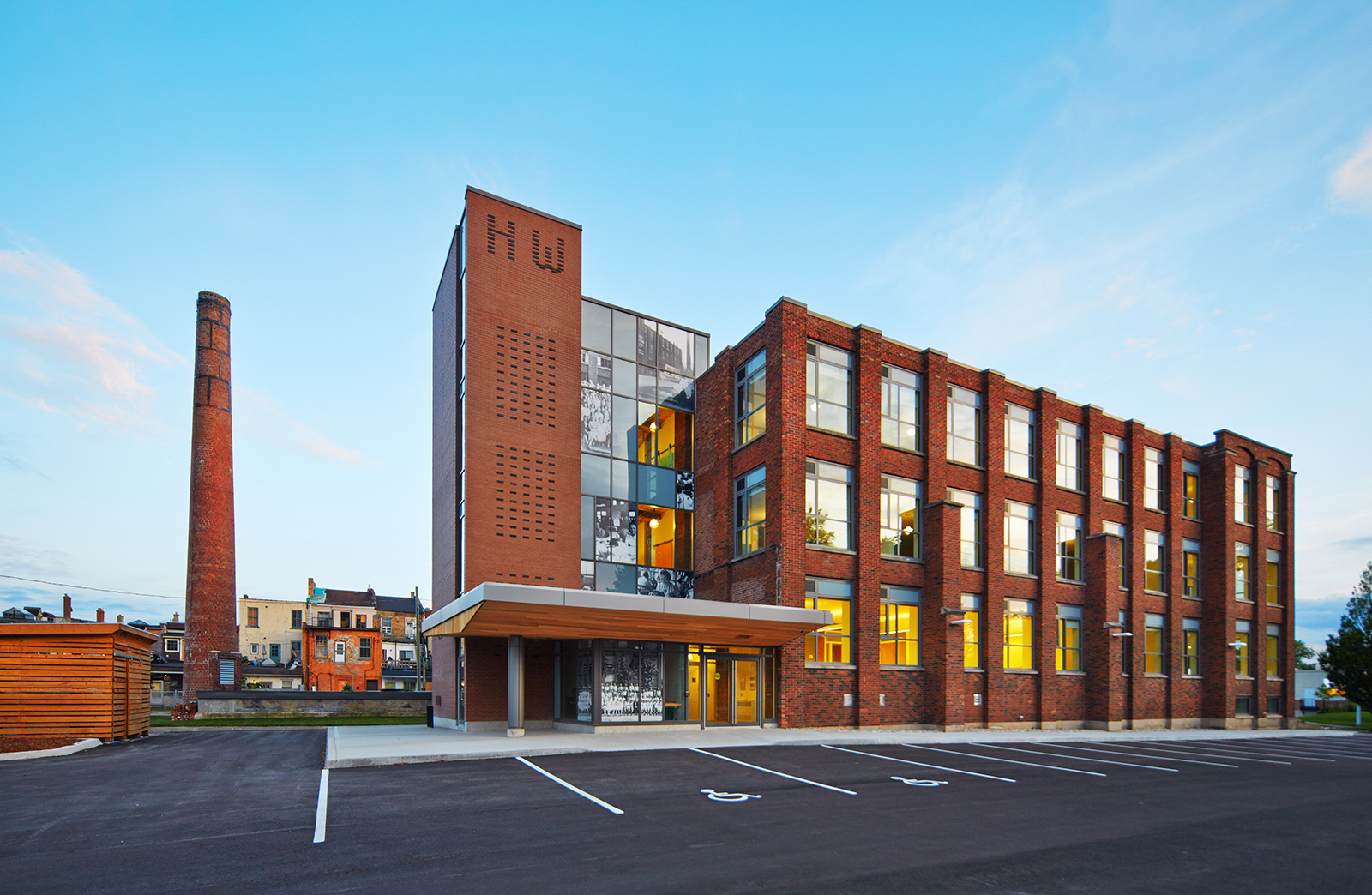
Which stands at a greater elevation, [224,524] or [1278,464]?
[1278,464]

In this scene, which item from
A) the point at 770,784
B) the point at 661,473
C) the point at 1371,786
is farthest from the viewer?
the point at 661,473

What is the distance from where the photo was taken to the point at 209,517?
40062 mm

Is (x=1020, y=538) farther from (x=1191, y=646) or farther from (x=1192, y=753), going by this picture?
(x=1191, y=646)

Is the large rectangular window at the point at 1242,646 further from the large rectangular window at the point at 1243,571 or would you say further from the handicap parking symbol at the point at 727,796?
the handicap parking symbol at the point at 727,796

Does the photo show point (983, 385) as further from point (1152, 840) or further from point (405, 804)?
point (405, 804)

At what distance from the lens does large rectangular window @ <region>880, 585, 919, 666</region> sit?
24203mm

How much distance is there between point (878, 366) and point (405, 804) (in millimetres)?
18977

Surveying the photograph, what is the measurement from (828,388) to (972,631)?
9528 millimetres

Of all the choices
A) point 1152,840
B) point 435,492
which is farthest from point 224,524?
point 1152,840

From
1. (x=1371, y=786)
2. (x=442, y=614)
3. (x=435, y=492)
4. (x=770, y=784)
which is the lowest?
(x=1371, y=786)

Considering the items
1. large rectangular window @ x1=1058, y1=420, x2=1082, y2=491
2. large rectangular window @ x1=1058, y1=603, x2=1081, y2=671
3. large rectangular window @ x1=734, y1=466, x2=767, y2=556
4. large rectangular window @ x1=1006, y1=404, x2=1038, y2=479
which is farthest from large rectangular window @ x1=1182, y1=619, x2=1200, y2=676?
large rectangular window @ x1=734, y1=466, x2=767, y2=556

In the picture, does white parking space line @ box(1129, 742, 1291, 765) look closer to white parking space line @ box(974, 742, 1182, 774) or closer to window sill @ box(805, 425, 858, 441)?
white parking space line @ box(974, 742, 1182, 774)

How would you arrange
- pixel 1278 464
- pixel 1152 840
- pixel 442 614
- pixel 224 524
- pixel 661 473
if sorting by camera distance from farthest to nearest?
pixel 224 524
pixel 1278 464
pixel 661 473
pixel 442 614
pixel 1152 840

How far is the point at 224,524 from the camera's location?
40719 millimetres
